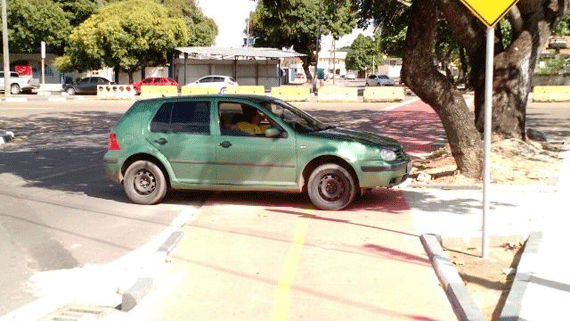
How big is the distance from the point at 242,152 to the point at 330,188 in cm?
132

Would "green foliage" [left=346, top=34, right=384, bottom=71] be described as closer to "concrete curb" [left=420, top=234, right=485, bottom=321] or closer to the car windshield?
the car windshield

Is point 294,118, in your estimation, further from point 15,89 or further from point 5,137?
point 15,89

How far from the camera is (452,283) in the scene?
5875 millimetres

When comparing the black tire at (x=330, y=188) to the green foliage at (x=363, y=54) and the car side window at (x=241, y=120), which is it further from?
the green foliage at (x=363, y=54)

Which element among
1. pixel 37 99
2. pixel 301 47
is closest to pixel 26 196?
pixel 37 99

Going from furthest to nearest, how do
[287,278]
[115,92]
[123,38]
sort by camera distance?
[123,38], [115,92], [287,278]

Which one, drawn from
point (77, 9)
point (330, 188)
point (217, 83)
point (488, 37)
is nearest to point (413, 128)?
point (330, 188)

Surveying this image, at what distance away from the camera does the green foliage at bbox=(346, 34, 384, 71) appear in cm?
11681

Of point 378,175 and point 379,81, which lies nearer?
point 378,175

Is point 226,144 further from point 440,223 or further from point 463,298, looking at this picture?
point 463,298

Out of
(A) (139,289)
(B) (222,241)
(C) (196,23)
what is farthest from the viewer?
(C) (196,23)

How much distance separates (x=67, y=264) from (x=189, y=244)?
135 cm

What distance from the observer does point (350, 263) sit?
694cm

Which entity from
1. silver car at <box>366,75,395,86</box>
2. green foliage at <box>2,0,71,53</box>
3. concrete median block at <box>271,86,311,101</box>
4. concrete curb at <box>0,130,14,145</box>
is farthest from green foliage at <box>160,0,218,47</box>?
concrete curb at <box>0,130,14,145</box>
